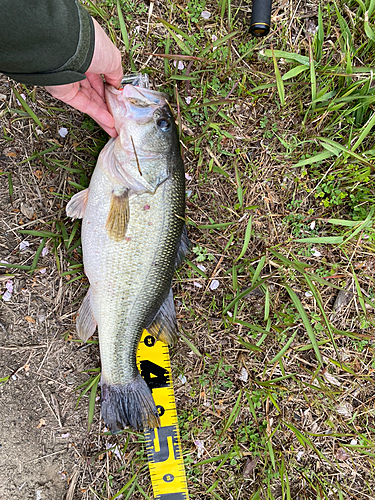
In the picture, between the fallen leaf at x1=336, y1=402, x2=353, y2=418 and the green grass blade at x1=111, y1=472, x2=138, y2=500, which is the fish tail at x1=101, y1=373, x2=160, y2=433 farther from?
the fallen leaf at x1=336, y1=402, x2=353, y2=418

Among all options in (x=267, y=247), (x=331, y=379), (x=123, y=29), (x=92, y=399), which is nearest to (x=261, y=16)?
(x=123, y=29)

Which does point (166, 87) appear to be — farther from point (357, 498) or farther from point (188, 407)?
point (357, 498)

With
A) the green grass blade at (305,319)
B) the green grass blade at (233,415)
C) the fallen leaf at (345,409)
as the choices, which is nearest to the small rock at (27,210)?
the green grass blade at (305,319)

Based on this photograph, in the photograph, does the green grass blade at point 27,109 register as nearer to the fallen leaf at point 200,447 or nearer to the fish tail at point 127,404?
the fish tail at point 127,404

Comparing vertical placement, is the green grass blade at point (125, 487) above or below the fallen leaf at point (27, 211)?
below

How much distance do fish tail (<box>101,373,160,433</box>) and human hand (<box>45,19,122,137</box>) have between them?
1914 millimetres

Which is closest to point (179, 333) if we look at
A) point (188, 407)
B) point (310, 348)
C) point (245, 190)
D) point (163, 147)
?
point (188, 407)

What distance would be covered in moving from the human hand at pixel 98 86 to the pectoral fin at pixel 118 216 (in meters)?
0.53

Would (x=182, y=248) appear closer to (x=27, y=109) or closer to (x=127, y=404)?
(x=127, y=404)

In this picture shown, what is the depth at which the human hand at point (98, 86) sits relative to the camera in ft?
6.82

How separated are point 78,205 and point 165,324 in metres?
1.14

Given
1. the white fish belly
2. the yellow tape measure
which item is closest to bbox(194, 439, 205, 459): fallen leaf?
the yellow tape measure

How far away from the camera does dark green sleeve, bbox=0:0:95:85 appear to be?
5.45 feet

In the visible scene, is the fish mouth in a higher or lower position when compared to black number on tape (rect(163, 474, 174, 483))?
higher
